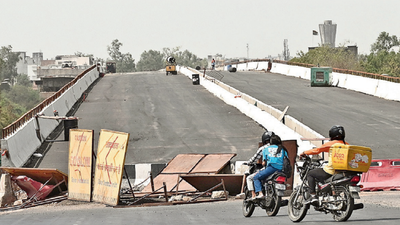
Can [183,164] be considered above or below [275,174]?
below

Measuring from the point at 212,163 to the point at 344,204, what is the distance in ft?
33.7

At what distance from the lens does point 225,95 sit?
4291 centimetres

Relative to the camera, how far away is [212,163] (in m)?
20.2

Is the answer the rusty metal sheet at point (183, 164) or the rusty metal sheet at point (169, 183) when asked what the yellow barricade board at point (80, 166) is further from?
→ the rusty metal sheet at point (183, 164)

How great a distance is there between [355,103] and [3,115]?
87.8 meters

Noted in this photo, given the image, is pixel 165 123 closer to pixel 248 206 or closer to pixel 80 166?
pixel 80 166

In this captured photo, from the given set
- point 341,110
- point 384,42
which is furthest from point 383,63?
point 341,110

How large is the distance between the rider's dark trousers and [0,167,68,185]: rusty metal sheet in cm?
972

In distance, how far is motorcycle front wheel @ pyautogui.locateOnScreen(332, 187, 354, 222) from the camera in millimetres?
10016

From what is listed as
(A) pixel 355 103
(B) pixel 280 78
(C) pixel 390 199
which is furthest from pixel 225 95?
(C) pixel 390 199

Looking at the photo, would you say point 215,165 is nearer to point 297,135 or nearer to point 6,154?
point 297,135

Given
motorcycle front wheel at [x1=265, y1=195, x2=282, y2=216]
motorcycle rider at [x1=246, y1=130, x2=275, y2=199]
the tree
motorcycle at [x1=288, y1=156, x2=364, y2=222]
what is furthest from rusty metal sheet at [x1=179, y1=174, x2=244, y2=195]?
the tree

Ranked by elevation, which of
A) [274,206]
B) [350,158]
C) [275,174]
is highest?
[350,158]

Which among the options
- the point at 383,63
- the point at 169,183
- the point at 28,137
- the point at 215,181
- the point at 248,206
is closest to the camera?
the point at 248,206
